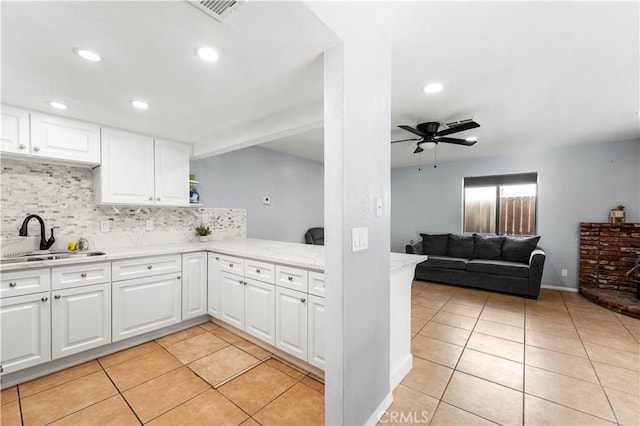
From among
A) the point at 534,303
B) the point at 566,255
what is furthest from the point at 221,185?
the point at 566,255

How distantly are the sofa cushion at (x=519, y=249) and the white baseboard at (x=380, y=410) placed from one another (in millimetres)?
3960

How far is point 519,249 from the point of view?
453 centimetres

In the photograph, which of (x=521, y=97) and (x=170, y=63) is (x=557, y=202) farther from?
(x=170, y=63)

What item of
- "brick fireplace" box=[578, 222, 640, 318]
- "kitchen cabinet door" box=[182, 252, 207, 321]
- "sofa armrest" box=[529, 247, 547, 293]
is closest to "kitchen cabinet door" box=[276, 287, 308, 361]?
"kitchen cabinet door" box=[182, 252, 207, 321]

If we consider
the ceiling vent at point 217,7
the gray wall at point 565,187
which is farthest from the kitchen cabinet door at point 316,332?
the gray wall at point 565,187

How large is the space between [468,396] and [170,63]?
3.00 meters

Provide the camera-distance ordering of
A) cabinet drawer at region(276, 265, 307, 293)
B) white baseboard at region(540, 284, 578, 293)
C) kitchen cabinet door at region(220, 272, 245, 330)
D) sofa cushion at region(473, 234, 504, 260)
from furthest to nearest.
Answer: sofa cushion at region(473, 234, 504, 260), white baseboard at region(540, 284, 578, 293), kitchen cabinet door at region(220, 272, 245, 330), cabinet drawer at region(276, 265, 307, 293)

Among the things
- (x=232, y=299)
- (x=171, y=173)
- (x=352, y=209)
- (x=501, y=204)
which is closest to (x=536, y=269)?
(x=501, y=204)

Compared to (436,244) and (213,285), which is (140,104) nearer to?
(213,285)

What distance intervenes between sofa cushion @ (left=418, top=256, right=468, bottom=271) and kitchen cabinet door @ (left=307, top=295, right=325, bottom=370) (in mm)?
3407

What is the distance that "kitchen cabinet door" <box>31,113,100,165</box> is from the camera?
2350mm

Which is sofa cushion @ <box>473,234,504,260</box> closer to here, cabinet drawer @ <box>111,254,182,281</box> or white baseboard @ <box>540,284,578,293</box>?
white baseboard @ <box>540,284,578,293</box>

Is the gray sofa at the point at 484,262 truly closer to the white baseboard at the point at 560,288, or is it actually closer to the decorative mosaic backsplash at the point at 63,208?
the white baseboard at the point at 560,288

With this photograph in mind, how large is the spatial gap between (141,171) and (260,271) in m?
1.85
